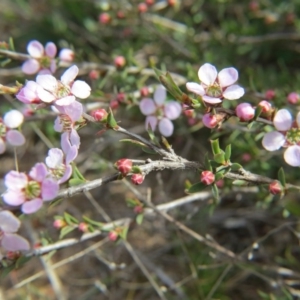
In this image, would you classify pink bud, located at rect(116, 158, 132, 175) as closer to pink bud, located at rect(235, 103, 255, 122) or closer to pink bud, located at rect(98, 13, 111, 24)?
pink bud, located at rect(235, 103, 255, 122)

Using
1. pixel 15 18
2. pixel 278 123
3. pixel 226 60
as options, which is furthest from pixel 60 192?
pixel 15 18

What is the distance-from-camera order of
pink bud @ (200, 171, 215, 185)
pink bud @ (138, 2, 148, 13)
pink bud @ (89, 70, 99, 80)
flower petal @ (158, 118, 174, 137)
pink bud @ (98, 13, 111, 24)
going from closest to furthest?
pink bud @ (200, 171, 215, 185) → flower petal @ (158, 118, 174, 137) → pink bud @ (89, 70, 99, 80) → pink bud @ (138, 2, 148, 13) → pink bud @ (98, 13, 111, 24)

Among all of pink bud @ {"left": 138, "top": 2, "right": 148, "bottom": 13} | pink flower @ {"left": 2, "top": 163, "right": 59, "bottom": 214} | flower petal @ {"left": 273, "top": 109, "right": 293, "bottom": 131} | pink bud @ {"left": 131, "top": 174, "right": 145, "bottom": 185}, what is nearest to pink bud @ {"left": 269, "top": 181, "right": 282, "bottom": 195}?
flower petal @ {"left": 273, "top": 109, "right": 293, "bottom": 131}

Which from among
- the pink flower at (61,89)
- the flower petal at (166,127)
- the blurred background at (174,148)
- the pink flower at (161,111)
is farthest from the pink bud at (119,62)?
the pink flower at (61,89)

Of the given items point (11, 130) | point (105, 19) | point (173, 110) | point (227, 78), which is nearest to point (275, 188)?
point (227, 78)

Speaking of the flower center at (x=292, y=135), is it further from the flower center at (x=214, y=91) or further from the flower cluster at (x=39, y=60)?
the flower cluster at (x=39, y=60)

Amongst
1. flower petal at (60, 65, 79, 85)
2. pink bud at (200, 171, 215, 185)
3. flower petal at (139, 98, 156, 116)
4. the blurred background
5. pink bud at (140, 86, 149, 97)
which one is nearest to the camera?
pink bud at (200, 171, 215, 185)
